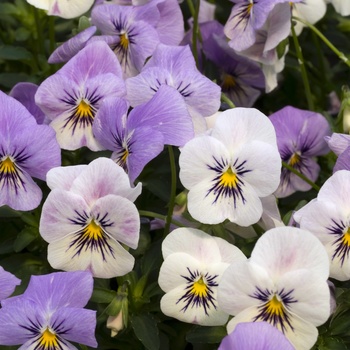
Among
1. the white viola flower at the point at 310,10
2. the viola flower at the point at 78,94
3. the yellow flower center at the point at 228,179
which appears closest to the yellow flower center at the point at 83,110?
the viola flower at the point at 78,94

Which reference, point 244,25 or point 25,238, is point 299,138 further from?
point 25,238

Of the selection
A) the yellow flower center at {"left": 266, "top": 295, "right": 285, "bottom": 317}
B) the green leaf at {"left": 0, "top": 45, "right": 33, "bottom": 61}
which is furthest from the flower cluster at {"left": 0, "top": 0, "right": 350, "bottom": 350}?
the green leaf at {"left": 0, "top": 45, "right": 33, "bottom": 61}

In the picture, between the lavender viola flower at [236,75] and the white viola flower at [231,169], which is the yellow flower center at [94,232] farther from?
the lavender viola flower at [236,75]

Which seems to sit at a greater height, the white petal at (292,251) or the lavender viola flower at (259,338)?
the white petal at (292,251)

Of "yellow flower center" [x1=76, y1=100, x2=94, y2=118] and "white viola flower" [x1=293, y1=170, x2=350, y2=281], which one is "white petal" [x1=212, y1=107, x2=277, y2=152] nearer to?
"white viola flower" [x1=293, y1=170, x2=350, y2=281]

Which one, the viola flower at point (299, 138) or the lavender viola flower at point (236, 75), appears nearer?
the viola flower at point (299, 138)

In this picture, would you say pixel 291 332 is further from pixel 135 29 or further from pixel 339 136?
pixel 135 29

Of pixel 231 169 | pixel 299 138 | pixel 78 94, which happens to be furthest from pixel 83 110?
pixel 299 138
